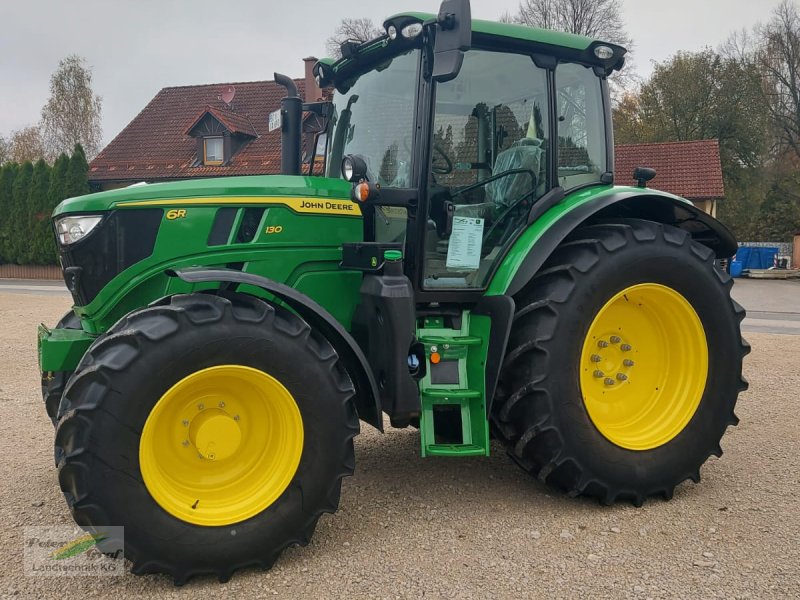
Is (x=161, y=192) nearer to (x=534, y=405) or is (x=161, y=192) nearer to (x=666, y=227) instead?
(x=534, y=405)

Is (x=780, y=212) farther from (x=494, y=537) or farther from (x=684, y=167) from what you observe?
(x=494, y=537)

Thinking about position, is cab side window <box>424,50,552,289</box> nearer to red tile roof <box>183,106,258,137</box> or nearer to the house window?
red tile roof <box>183,106,258,137</box>

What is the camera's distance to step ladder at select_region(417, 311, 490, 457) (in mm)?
3301

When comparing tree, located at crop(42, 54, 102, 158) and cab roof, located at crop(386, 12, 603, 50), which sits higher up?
tree, located at crop(42, 54, 102, 158)

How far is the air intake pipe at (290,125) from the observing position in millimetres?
4023

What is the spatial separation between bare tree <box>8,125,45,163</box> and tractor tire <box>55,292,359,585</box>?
142ft

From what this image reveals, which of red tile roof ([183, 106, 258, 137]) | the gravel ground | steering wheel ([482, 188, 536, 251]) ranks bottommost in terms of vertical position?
the gravel ground

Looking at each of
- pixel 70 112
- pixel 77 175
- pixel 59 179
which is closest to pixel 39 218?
pixel 59 179

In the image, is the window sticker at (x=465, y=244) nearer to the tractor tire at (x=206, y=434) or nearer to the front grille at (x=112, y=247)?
the tractor tire at (x=206, y=434)

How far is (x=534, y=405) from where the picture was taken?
A: 3271 millimetres

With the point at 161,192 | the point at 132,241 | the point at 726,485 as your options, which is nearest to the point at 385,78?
the point at 161,192

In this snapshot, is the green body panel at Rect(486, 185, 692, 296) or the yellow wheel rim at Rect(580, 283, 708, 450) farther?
the yellow wheel rim at Rect(580, 283, 708, 450)

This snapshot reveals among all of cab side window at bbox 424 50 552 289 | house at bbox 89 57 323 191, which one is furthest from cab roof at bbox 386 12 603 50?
house at bbox 89 57 323 191

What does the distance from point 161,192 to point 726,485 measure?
3365mm
